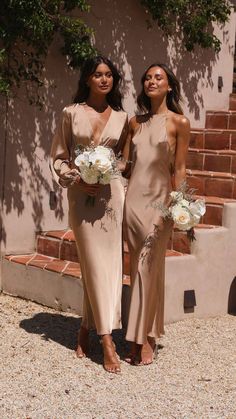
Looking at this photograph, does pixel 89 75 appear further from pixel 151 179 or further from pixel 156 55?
pixel 156 55

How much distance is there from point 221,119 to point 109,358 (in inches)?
197

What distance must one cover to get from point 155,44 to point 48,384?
4.96m

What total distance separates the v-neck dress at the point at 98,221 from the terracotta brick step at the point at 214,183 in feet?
8.02

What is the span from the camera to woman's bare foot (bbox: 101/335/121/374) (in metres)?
4.88

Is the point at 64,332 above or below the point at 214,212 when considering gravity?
below

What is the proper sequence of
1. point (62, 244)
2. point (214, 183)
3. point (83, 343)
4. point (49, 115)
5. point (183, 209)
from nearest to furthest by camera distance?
point (183, 209), point (83, 343), point (62, 244), point (49, 115), point (214, 183)

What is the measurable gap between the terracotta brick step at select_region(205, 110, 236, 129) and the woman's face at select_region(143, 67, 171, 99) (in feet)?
13.8

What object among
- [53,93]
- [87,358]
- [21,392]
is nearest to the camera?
[21,392]

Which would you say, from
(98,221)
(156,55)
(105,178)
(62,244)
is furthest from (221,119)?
(105,178)

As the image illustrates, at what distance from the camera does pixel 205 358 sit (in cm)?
531

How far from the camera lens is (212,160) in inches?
317

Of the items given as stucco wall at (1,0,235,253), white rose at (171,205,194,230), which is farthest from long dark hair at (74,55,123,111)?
stucco wall at (1,0,235,253)

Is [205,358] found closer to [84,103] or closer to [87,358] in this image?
[87,358]

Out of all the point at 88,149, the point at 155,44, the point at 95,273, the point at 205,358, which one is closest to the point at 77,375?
the point at 95,273
